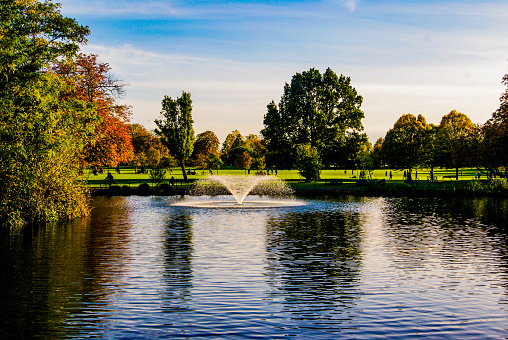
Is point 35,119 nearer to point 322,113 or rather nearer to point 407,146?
point 322,113

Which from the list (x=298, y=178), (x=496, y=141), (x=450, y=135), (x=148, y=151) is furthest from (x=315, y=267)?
(x=148, y=151)

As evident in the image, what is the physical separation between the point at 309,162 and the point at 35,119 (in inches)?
1898

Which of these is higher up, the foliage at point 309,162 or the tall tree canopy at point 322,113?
the tall tree canopy at point 322,113

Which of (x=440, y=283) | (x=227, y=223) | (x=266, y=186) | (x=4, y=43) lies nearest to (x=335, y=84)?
(x=266, y=186)

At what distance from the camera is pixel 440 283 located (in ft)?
52.6

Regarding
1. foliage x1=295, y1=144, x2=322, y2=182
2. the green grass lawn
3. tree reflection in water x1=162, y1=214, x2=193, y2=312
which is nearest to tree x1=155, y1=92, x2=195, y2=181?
the green grass lawn

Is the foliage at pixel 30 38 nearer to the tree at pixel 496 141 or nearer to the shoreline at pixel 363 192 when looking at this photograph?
the shoreline at pixel 363 192

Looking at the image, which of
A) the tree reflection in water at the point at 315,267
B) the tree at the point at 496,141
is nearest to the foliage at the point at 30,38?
the tree reflection in water at the point at 315,267

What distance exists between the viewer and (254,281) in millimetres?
15906

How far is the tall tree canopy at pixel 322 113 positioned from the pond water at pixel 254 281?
49064 mm

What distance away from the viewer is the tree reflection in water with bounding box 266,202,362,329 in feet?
42.6

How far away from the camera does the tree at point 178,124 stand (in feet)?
275

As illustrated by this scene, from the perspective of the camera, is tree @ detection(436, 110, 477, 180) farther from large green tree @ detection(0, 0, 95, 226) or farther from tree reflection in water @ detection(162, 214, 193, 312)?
large green tree @ detection(0, 0, 95, 226)

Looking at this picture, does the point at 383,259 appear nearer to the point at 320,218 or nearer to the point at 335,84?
the point at 320,218
